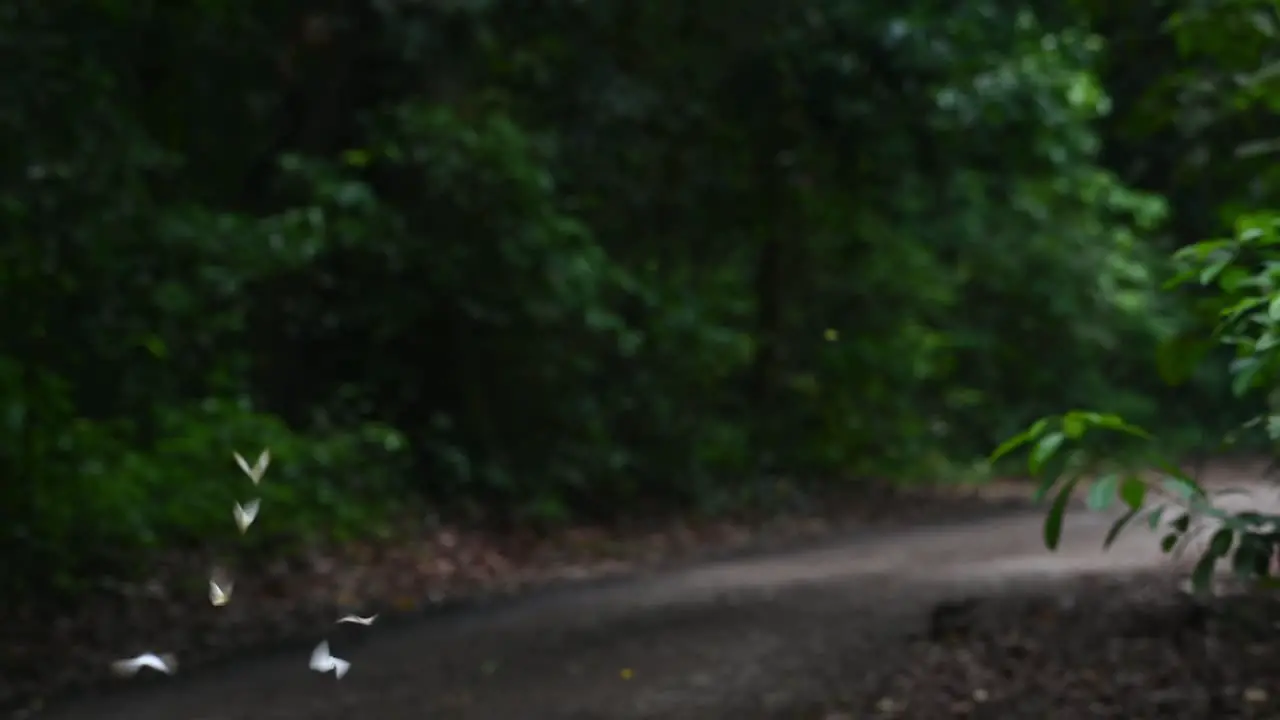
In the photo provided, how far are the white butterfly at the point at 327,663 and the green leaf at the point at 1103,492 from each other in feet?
14.5

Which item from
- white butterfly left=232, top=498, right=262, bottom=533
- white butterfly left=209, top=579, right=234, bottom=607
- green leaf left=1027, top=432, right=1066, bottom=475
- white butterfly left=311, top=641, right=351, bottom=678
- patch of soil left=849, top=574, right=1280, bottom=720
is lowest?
patch of soil left=849, top=574, right=1280, bottom=720

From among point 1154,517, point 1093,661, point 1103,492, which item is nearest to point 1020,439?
point 1103,492

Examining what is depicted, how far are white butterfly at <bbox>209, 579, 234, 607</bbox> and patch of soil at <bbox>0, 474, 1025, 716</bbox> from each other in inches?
1.7

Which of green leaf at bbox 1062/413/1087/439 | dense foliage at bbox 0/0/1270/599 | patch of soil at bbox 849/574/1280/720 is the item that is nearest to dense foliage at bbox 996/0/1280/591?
green leaf at bbox 1062/413/1087/439

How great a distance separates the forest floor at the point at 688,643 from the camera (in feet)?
23.1

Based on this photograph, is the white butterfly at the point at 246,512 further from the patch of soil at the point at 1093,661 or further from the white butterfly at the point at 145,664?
the patch of soil at the point at 1093,661

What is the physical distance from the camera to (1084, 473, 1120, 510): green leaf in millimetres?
4814

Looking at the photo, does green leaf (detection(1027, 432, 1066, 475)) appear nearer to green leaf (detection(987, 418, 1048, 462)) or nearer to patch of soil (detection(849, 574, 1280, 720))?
green leaf (detection(987, 418, 1048, 462))

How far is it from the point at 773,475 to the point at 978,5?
6.93 metres

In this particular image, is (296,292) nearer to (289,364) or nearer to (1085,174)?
(289,364)

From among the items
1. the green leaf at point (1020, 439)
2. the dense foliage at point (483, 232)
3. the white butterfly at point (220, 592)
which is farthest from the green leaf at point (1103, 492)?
the white butterfly at point (220, 592)

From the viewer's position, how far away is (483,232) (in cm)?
1398

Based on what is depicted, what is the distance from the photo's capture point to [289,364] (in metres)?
14.5

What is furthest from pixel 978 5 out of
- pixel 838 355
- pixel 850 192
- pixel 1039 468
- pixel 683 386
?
pixel 1039 468
